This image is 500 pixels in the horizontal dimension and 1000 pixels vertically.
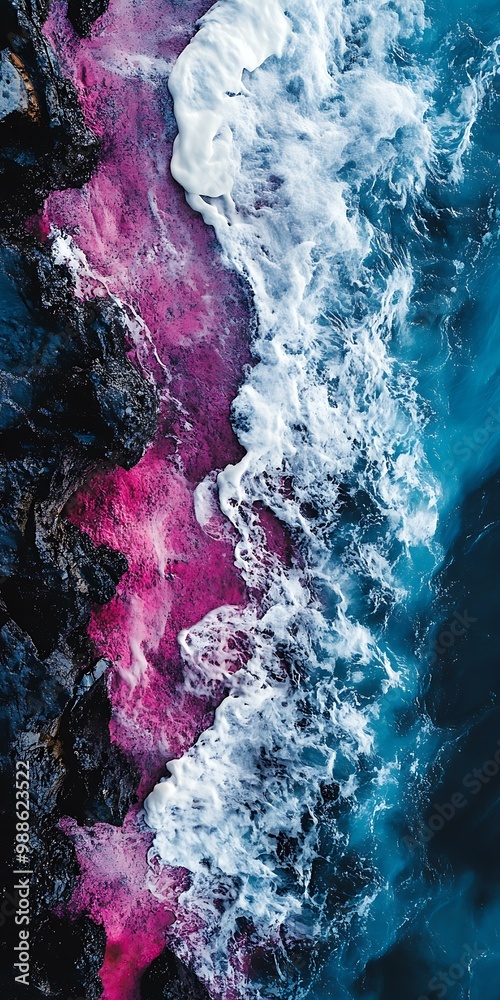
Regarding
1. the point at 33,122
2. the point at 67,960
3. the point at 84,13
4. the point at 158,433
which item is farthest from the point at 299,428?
the point at 67,960

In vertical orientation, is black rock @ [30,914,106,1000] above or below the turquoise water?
below

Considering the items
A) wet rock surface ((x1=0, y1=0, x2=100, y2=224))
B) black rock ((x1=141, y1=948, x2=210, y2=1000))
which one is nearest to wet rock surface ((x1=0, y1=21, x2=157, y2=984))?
wet rock surface ((x1=0, y1=0, x2=100, y2=224))

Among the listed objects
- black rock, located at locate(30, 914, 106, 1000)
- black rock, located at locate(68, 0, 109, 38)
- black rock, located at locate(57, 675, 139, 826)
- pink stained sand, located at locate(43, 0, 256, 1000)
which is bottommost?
black rock, located at locate(30, 914, 106, 1000)

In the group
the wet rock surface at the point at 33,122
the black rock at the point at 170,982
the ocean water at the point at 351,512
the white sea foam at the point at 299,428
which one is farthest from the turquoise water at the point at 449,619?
the wet rock surface at the point at 33,122

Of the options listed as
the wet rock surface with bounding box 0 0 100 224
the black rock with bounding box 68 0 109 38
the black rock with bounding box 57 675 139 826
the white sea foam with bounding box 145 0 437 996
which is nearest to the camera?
the wet rock surface with bounding box 0 0 100 224

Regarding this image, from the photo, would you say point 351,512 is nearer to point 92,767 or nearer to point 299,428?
point 299,428

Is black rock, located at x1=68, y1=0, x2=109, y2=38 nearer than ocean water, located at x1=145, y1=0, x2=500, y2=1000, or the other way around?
black rock, located at x1=68, y1=0, x2=109, y2=38

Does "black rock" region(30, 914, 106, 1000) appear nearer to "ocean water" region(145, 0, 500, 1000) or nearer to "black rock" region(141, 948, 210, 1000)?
"black rock" region(141, 948, 210, 1000)
